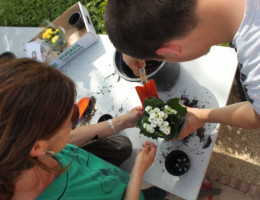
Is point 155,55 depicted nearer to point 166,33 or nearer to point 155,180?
point 166,33

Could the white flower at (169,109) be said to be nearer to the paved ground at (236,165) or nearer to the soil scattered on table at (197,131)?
the soil scattered on table at (197,131)

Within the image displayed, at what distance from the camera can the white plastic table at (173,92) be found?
1099 mm

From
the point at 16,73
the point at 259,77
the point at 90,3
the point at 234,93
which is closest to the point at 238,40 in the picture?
the point at 259,77

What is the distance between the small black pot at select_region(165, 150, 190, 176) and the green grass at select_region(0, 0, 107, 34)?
1598mm

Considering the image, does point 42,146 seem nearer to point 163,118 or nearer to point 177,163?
point 163,118

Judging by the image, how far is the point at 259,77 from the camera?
2.39 ft

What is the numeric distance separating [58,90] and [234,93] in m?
1.46

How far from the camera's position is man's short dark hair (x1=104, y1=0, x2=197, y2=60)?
663 millimetres

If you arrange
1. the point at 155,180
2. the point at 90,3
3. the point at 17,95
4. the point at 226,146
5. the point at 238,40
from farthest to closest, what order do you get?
1. the point at 90,3
2. the point at 226,146
3. the point at 155,180
4. the point at 238,40
5. the point at 17,95

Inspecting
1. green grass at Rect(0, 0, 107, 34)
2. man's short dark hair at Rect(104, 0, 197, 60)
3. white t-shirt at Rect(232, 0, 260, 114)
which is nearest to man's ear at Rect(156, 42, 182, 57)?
man's short dark hair at Rect(104, 0, 197, 60)

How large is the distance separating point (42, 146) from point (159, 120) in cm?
45

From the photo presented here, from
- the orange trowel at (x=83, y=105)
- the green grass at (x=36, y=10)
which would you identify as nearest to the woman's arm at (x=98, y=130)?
the orange trowel at (x=83, y=105)

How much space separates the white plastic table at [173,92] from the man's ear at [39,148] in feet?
1.92

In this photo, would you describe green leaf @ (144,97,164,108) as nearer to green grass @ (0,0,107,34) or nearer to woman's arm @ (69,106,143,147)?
woman's arm @ (69,106,143,147)
